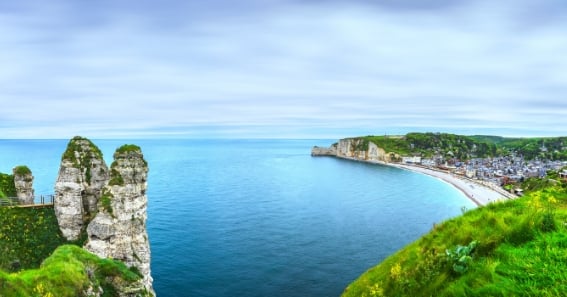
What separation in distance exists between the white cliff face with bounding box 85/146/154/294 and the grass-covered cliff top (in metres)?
32.9

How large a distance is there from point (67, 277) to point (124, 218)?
55.8 ft

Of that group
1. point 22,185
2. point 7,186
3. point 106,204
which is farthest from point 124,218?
point 7,186

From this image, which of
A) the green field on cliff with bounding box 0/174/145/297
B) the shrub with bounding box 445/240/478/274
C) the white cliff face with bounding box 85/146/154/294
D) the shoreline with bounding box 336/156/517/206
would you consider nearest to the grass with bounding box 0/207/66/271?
the green field on cliff with bounding box 0/174/145/297

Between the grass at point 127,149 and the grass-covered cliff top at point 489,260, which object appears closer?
the grass-covered cliff top at point 489,260

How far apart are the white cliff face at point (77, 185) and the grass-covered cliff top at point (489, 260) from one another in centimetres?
3722

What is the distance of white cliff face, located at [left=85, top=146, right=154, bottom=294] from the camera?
3906cm

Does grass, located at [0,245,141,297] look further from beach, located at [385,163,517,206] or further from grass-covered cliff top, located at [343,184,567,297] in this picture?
beach, located at [385,163,517,206]

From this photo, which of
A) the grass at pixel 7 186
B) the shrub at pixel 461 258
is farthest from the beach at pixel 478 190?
the grass at pixel 7 186

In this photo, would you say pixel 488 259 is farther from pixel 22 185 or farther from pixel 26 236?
pixel 22 185

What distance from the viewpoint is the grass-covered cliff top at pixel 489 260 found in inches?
287

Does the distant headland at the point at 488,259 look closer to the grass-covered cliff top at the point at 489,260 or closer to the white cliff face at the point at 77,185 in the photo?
the grass-covered cliff top at the point at 489,260

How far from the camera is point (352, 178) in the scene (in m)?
195

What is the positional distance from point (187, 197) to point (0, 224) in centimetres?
9126

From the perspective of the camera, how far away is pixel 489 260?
880 cm
